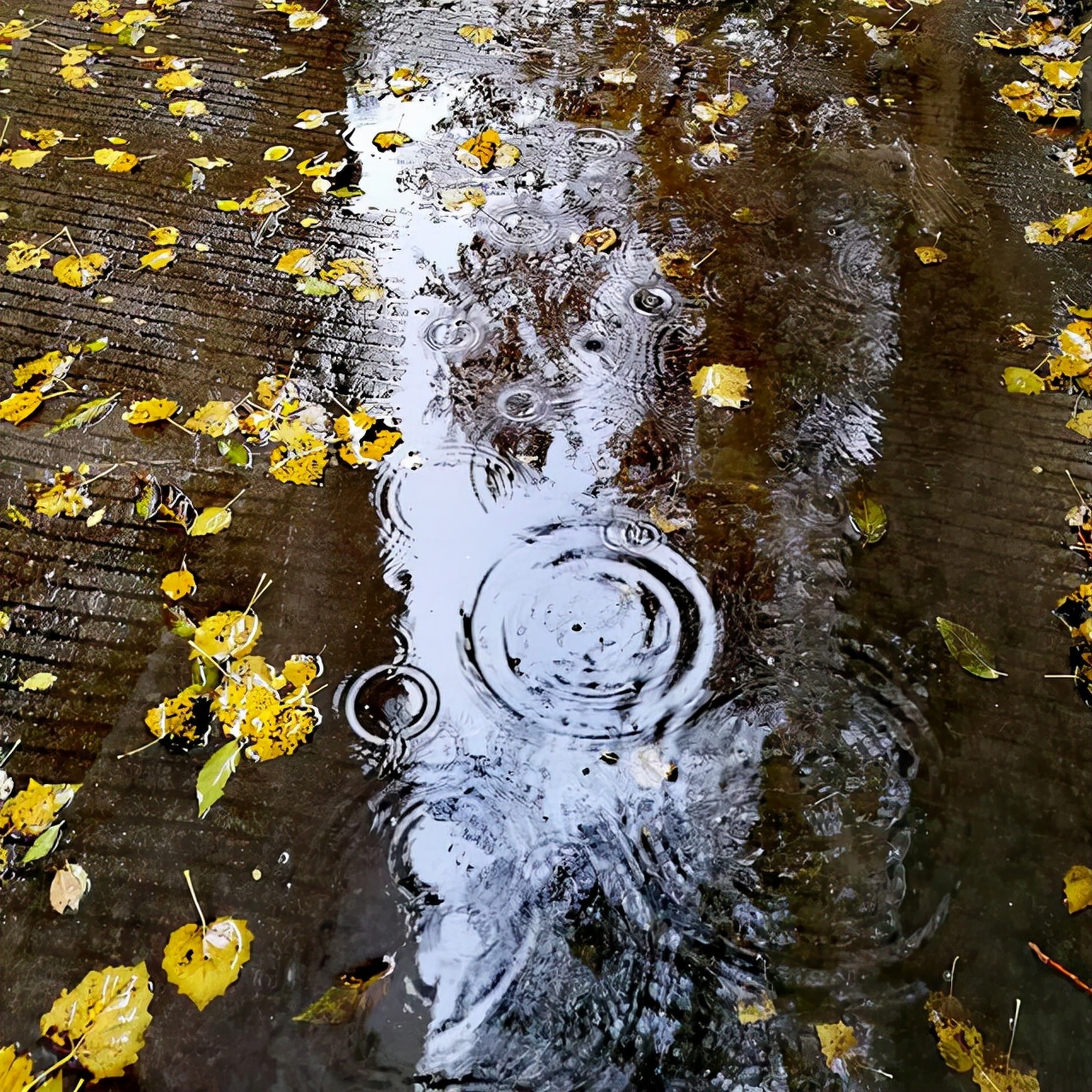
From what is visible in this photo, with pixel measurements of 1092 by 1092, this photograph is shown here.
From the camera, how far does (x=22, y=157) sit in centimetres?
326

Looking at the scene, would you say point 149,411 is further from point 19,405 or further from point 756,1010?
point 756,1010

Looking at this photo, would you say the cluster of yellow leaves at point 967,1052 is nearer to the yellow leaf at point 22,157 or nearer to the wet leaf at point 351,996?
the wet leaf at point 351,996

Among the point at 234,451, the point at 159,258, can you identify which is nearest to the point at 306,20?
the point at 159,258

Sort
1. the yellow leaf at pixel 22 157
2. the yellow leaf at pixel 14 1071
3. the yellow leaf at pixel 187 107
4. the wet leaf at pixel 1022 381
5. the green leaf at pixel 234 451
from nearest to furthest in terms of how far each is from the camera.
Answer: the yellow leaf at pixel 14 1071, the green leaf at pixel 234 451, the wet leaf at pixel 1022 381, the yellow leaf at pixel 22 157, the yellow leaf at pixel 187 107

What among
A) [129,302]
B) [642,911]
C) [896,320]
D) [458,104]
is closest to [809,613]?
[642,911]

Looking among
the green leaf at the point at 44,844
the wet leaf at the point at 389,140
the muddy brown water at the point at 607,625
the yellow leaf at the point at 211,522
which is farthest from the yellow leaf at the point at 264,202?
the green leaf at the point at 44,844

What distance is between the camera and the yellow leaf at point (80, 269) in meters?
2.89

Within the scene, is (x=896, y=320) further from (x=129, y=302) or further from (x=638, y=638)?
(x=129, y=302)

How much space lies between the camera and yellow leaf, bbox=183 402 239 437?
253cm

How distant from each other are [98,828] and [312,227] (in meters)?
2.19

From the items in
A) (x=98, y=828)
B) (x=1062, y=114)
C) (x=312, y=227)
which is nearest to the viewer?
(x=98, y=828)

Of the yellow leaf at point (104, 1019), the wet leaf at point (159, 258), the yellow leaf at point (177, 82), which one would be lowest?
the yellow leaf at point (104, 1019)

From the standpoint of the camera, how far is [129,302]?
284cm

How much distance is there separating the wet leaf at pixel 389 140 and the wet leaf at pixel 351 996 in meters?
2.99
